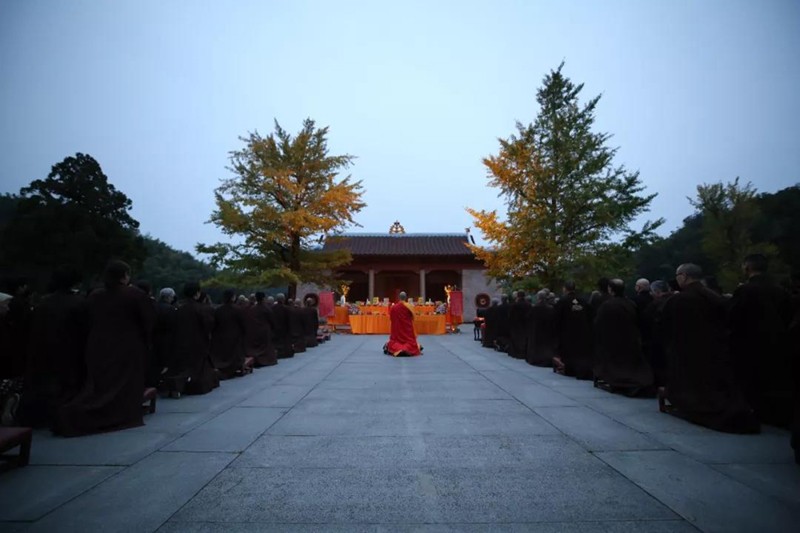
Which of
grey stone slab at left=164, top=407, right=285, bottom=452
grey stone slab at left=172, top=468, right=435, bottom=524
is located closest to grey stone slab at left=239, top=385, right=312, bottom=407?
grey stone slab at left=164, top=407, right=285, bottom=452

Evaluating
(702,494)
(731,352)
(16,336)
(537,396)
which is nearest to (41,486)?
(16,336)

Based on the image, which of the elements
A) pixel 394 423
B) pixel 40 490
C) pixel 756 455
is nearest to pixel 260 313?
pixel 394 423

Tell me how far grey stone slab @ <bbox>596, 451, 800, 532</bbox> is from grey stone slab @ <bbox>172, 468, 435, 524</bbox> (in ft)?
5.16

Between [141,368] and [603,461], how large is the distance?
4.65 meters

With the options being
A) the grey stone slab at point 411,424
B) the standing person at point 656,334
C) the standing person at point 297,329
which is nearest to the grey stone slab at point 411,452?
the grey stone slab at point 411,424

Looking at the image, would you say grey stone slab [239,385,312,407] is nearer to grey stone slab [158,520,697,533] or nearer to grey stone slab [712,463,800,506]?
grey stone slab [158,520,697,533]

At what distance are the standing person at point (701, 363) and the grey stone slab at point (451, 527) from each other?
252 centimetres

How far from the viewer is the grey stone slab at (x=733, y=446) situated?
143 inches

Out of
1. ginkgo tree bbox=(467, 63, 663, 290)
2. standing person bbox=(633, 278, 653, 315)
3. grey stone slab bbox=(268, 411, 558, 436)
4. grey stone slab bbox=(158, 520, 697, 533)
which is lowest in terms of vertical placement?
grey stone slab bbox=(158, 520, 697, 533)

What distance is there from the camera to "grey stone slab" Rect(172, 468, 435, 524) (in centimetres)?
266

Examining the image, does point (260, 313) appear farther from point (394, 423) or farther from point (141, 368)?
point (394, 423)

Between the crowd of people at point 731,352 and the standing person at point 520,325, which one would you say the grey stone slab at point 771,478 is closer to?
the crowd of people at point 731,352

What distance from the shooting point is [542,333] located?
1002 cm

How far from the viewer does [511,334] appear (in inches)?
464
